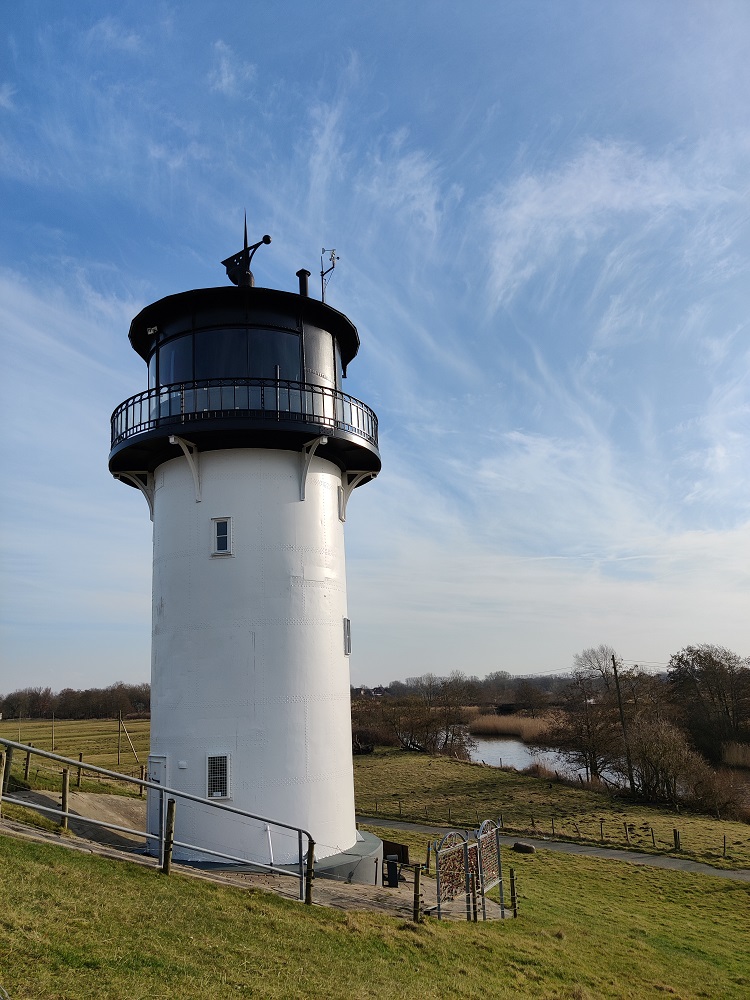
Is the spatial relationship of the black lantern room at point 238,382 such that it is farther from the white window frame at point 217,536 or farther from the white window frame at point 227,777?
the white window frame at point 227,777

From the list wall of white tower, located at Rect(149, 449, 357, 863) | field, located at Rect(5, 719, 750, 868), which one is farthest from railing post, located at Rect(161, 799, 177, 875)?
field, located at Rect(5, 719, 750, 868)

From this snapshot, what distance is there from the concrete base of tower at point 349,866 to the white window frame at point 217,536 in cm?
534

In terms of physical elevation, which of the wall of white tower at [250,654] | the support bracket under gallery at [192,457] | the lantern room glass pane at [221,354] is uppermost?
the lantern room glass pane at [221,354]

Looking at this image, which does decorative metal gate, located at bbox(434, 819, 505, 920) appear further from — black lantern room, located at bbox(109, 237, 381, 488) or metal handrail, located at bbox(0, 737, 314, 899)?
black lantern room, located at bbox(109, 237, 381, 488)

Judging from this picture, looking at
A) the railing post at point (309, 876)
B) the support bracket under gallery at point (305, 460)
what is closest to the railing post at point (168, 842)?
the railing post at point (309, 876)

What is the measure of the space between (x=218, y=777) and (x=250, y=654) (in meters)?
2.19

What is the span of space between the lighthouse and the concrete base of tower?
0.90 ft

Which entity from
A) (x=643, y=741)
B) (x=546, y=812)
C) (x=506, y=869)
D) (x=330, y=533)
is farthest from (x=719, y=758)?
(x=330, y=533)

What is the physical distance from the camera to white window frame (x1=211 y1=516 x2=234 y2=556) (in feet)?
44.3

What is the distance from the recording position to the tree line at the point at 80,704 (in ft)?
311

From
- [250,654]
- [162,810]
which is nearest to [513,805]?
[250,654]

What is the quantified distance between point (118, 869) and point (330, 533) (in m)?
7.38

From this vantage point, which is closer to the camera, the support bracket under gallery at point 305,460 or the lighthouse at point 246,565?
the lighthouse at point 246,565

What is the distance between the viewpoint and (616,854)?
24.6 m
